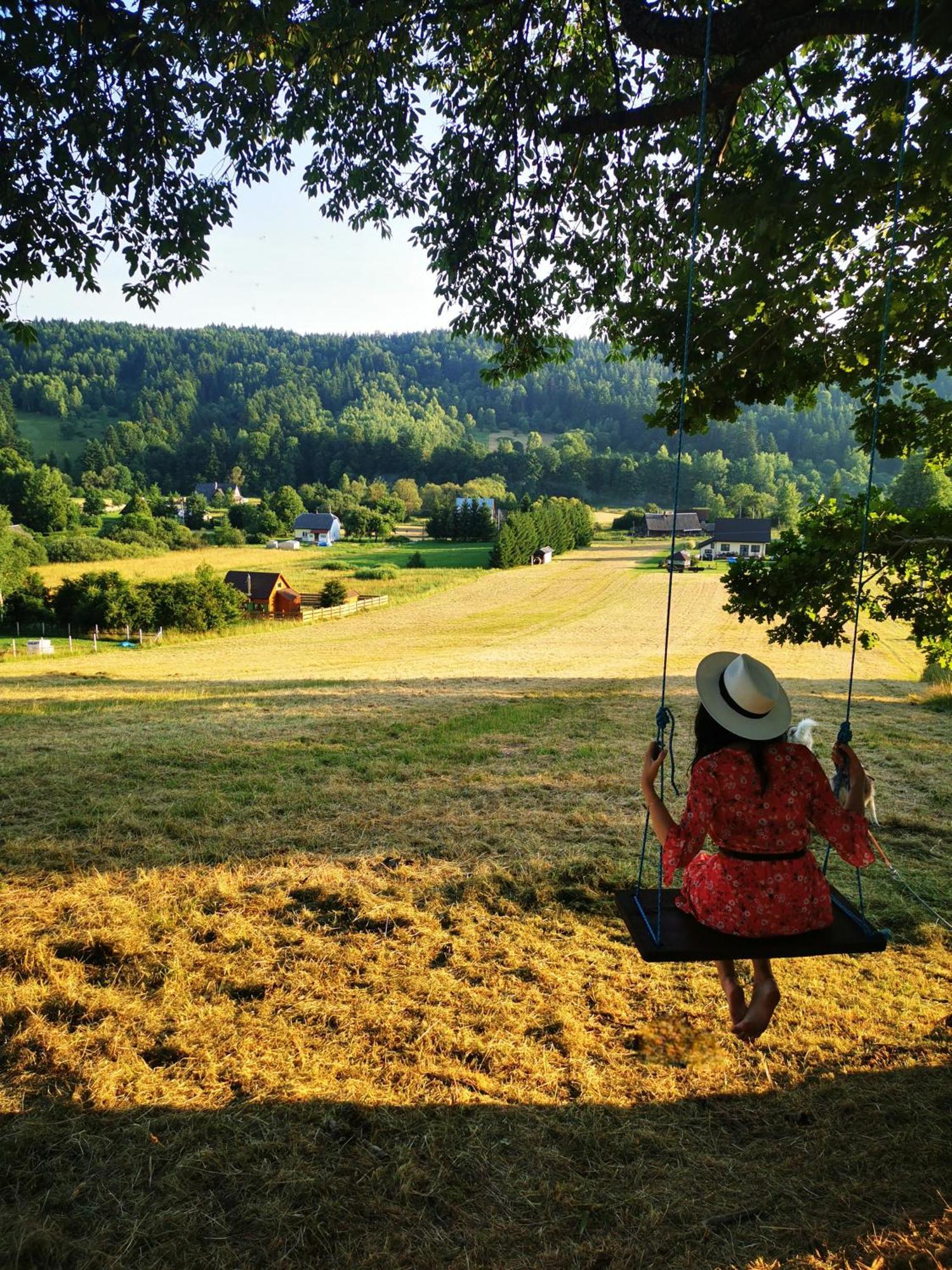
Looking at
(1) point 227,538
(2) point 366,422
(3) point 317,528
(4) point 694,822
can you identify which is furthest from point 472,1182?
(2) point 366,422

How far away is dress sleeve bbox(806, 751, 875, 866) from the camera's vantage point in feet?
12.4

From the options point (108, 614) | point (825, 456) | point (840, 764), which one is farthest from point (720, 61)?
point (825, 456)

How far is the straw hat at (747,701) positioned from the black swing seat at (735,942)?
3.21ft

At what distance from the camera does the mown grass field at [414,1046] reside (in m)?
3.43

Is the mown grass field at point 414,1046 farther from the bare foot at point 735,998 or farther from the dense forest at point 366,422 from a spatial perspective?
Result: the dense forest at point 366,422

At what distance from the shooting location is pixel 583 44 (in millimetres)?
7711

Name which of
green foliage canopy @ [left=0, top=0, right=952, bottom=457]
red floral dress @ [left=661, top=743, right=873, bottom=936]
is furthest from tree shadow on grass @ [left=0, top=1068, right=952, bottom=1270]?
green foliage canopy @ [left=0, top=0, right=952, bottom=457]

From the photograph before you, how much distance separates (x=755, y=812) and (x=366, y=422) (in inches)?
5561

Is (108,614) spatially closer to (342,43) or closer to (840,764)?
(342,43)

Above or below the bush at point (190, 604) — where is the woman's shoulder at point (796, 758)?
above

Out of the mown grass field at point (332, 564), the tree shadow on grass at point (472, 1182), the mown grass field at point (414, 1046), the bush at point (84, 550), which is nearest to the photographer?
the tree shadow on grass at point (472, 1182)

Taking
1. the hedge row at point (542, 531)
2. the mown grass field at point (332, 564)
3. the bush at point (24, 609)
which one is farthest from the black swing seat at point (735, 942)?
the hedge row at point (542, 531)

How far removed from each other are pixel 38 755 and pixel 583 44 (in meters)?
10.2

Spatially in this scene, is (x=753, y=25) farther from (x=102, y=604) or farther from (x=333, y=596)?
(x=333, y=596)
